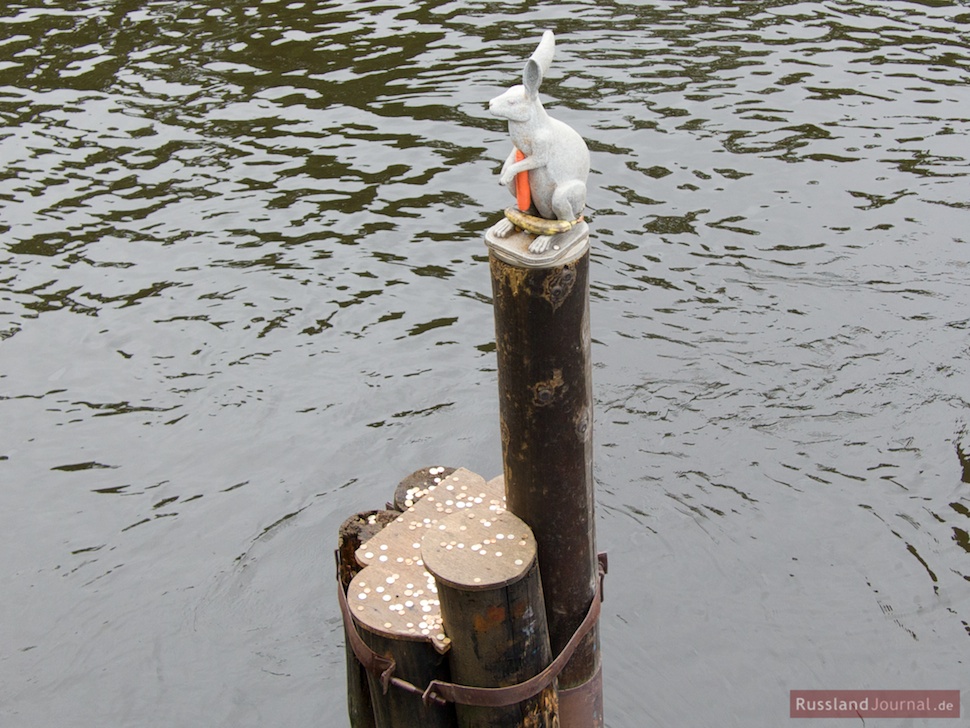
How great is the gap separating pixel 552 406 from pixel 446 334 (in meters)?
4.90

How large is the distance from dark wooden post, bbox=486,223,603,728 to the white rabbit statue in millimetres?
63

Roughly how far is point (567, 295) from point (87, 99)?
1007 centimetres

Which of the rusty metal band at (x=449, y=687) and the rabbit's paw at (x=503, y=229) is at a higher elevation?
the rabbit's paw at (x=503, y=229)

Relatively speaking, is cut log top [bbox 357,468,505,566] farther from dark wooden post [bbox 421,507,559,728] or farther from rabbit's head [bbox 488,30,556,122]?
rabbit's head [bbox 488,30,556,122]

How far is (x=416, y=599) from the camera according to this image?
4238 millimetres

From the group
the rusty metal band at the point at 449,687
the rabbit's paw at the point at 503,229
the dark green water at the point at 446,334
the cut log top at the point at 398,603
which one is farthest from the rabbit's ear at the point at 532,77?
the dark green water at the point at 446,334

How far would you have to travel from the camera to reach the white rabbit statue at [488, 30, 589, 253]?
3922 mm

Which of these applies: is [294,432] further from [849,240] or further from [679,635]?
[849,240]

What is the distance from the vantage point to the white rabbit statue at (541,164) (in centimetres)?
392

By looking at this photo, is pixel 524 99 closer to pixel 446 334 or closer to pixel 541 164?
pixel 541 164

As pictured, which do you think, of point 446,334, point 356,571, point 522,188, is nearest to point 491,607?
point 356,571

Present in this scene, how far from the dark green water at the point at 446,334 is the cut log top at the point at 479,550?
6.81 ft

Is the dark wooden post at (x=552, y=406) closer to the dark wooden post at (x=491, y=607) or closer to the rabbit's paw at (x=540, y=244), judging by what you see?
the rabbit's paw at (x=540, y=244)

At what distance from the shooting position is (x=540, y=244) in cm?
380
